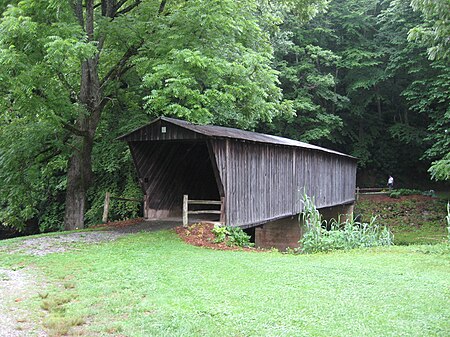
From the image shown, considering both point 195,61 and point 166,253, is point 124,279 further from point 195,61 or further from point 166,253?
point 195,61

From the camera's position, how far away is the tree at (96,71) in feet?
37.3

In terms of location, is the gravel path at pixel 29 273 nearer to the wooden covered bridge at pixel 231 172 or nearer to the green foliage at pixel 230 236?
the wooden covered bridge at pixel 231 172

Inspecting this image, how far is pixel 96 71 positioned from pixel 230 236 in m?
6.85

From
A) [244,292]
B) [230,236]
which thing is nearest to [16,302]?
[244,292]

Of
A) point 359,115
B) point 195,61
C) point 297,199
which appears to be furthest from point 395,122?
point 195,61

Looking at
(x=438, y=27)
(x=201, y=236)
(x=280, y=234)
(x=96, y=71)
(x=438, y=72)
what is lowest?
(x=280, y=234)

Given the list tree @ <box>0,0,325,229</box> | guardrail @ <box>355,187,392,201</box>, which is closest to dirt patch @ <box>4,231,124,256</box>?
tree @ <box>0,0,325,229</box>

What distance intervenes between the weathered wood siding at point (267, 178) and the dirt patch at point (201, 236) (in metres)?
0.78

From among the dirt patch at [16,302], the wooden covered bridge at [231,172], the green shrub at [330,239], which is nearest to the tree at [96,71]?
the wooden covered bridge at [231,172]

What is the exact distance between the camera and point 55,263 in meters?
8.38

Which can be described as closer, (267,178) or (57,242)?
(57,242)

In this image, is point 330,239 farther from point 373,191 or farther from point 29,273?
point 373,191

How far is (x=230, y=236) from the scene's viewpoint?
38.3ft

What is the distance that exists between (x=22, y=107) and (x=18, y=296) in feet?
23.5
